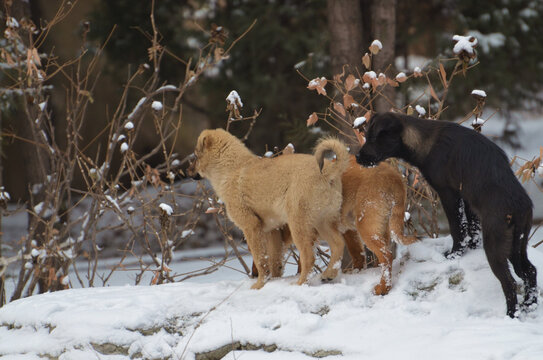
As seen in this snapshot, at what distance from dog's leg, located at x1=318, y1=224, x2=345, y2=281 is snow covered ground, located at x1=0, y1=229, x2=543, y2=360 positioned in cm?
9

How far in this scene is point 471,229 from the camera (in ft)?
15.8

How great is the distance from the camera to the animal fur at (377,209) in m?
4.73

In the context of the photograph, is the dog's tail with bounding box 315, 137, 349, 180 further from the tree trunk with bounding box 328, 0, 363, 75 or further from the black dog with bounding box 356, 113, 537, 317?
the tree trunk with bounding box 328, 0, 363, 75

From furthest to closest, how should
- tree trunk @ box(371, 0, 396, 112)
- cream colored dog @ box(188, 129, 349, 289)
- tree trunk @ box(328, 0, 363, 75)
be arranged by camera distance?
tree trunk @ box(328, 0, 363, 75)
tree trunk @ box(371, 0, 396, 112)
cream colored dog @ box(188, 129, 349, 289)

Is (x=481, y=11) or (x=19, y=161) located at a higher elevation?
(x=481, y=11)

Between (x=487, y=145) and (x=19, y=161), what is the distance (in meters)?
13.9

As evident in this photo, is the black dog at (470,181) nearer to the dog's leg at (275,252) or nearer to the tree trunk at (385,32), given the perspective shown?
the dog's leg at (275,252)

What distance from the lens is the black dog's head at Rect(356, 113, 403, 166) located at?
4.78 m

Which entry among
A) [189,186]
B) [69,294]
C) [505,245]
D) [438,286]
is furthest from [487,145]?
[189,186]

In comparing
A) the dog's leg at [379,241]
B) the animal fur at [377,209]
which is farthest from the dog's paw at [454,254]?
the dog's leg at [379,241]

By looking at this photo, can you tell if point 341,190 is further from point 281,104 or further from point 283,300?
point 281,104

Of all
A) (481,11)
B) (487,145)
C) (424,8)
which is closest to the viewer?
(487,145)

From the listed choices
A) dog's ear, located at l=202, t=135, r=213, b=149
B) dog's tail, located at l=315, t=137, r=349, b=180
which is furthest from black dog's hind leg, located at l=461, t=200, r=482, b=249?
dog's ear, located at l=202, t=135, r=213, b=149

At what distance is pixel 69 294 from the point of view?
5.42 metres
